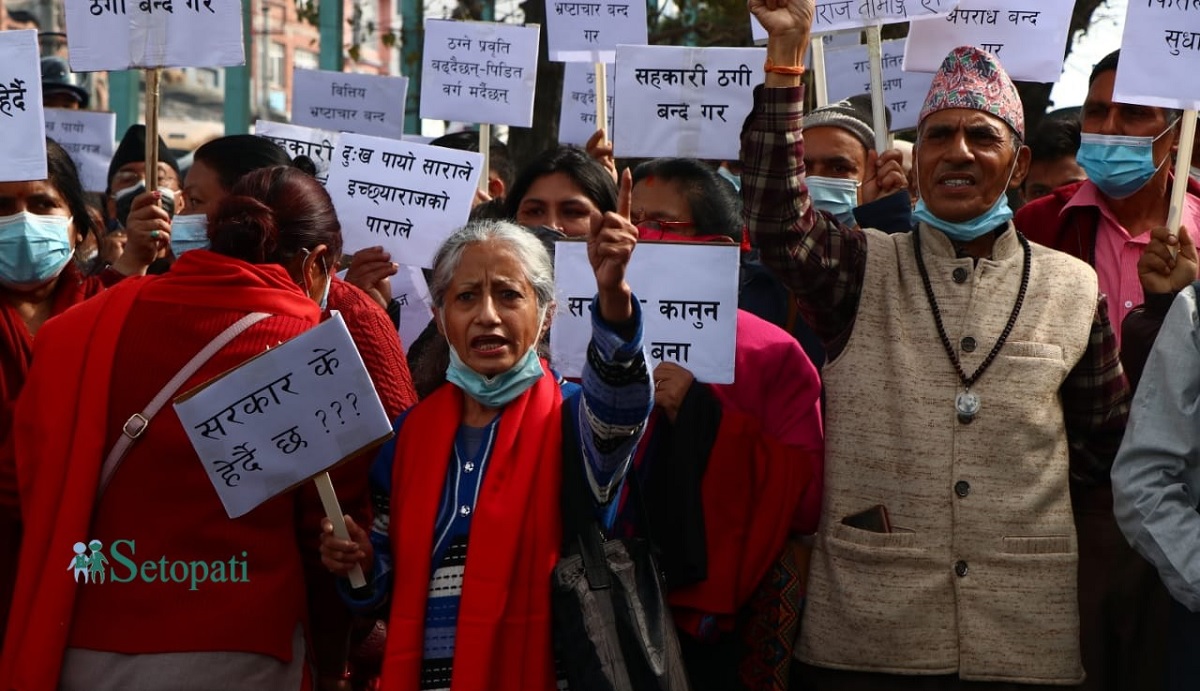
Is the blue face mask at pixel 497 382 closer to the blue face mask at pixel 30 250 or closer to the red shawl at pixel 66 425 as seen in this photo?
the red shawl at pixel 66 425

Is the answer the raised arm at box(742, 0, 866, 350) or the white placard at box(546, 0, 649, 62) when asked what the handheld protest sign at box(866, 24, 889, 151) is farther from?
the white placard at box(546, 0, 649, 62)

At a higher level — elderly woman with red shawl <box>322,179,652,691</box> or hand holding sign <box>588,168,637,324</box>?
hand holding sign <box>588,168,637,324</box>

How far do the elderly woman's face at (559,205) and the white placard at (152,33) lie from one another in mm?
1047

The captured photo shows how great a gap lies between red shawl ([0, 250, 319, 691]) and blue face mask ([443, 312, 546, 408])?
0.37 meters

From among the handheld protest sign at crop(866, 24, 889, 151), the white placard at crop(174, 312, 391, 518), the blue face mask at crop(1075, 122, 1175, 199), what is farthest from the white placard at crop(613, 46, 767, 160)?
the white placard at crop(174, 312, 391, 518)

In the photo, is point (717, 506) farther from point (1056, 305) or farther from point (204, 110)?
point (204, 110)

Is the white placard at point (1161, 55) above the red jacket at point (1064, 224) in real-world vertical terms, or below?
above

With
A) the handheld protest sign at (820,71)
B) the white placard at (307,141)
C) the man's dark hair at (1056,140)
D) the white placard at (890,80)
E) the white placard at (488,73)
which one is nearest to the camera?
the handheld protest sign at (820,71)

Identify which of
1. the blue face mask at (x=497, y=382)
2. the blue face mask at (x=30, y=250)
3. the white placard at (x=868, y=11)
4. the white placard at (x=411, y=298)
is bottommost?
the white placard at (x=411, y=298)

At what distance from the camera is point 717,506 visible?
153 inches

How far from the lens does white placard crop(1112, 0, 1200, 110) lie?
4.41 metres

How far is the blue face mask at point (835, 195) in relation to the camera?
16.8 ft

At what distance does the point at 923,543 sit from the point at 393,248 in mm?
2588

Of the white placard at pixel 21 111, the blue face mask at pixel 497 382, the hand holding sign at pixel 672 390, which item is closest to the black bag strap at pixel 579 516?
the blue face mask at pixel 497 382
